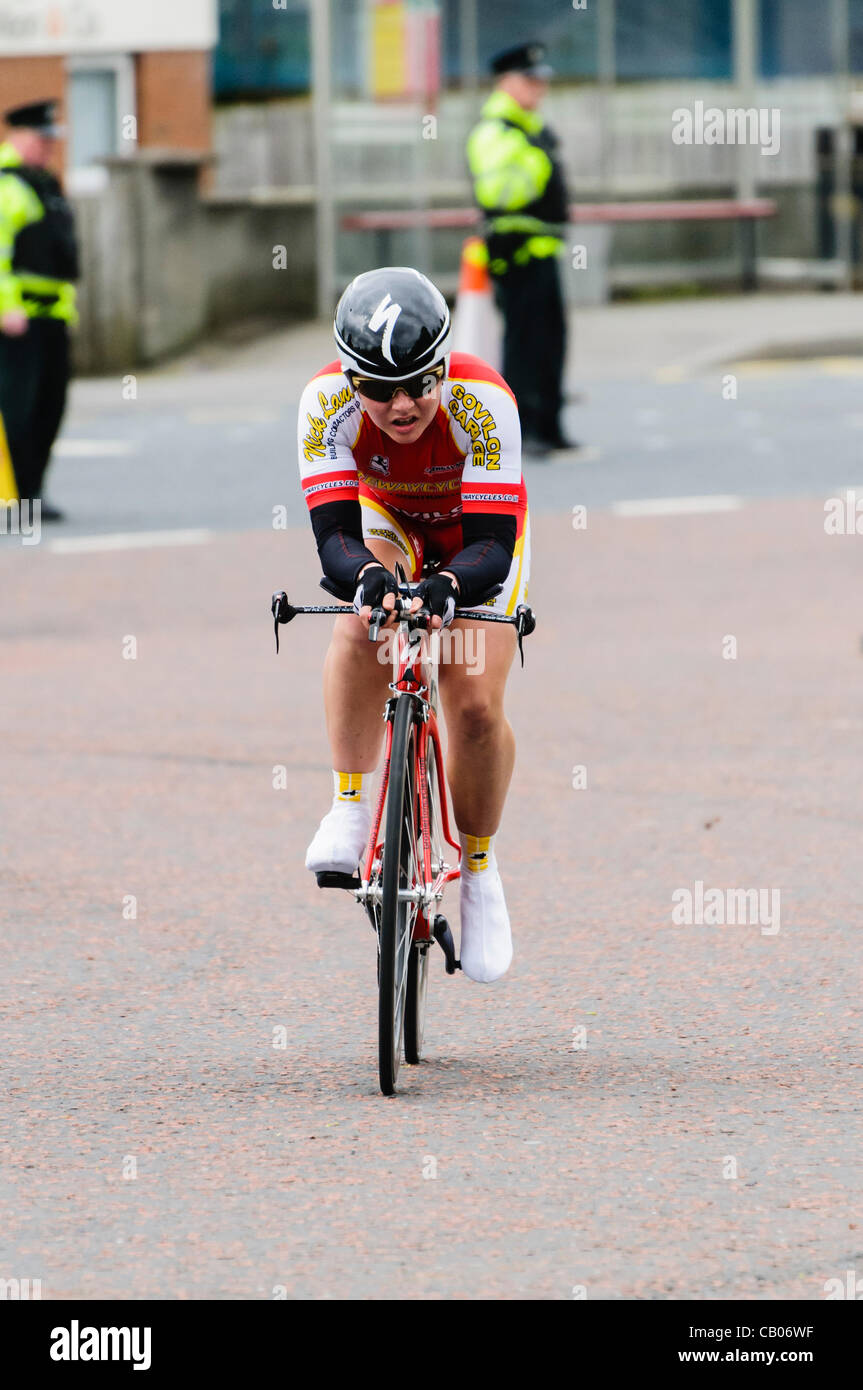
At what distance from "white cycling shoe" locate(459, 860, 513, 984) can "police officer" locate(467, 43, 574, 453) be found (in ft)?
32.7

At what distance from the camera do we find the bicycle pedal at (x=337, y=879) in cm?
544

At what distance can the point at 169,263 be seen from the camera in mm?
21969

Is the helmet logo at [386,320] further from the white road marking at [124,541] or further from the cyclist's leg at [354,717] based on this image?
the white road marking at [124,541]

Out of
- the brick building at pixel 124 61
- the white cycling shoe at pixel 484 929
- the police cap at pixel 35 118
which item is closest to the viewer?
the white cycling shoe at pixel 484 929

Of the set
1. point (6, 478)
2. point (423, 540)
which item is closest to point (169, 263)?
point (6, 478)

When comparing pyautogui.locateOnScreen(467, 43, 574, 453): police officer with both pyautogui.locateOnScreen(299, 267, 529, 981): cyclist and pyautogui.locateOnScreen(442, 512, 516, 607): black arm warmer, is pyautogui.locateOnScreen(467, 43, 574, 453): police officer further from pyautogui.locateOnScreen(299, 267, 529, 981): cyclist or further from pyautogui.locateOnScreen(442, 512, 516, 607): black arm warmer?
pyautogui.locateOnScreen(442, 512, 516, 607): black arm warmer

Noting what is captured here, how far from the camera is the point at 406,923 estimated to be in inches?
204

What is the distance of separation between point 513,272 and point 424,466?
10226mm

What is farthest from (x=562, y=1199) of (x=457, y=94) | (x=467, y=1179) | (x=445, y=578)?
(x=457, y=94)

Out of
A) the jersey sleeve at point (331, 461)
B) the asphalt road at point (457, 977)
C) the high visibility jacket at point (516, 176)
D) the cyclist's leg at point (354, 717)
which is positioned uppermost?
the high visibility jacket at point (516, 176)

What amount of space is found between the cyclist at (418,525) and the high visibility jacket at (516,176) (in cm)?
969

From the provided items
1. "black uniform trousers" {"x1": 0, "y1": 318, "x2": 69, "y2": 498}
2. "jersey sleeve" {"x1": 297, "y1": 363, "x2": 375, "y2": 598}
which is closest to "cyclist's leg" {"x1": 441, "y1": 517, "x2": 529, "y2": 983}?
"jersey sleeve" {"x1": 297, "y1": 363, "x2": 375, "y2": 598}

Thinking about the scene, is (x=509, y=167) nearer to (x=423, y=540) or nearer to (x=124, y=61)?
(x=423, y=540)

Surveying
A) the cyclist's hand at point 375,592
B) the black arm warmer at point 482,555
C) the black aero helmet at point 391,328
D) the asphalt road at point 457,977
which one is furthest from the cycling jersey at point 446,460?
the asphalt road at point 457,977
